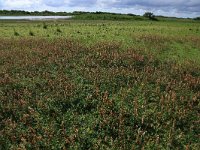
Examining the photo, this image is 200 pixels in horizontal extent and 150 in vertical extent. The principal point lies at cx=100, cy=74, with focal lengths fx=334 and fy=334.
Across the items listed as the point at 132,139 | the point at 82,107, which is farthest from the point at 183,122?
the point at 82,107

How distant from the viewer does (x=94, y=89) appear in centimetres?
1700

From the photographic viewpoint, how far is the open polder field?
44.3 ft

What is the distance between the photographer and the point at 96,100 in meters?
16.0

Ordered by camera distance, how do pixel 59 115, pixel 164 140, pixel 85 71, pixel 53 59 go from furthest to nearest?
pixel 53 59, pixel 85 71, pixel 59 115, pixel 164 140

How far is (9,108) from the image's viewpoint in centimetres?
1505

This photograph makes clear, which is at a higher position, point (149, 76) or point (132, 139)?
point (149, 76)

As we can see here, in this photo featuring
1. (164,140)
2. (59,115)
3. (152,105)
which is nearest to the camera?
(164,140)

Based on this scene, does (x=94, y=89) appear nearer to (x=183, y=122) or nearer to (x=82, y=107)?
(x=82, y=107)

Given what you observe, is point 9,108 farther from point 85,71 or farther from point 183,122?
point 183,122

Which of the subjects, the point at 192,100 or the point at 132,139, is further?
the point at 192,100

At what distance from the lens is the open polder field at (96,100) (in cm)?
1352

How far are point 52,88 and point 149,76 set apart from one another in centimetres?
575

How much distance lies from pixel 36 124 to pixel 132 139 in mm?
4131

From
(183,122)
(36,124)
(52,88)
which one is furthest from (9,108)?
(183,122)
